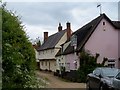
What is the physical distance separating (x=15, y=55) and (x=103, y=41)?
28.7 meters

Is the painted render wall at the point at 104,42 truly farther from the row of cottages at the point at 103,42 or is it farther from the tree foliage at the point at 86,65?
the tree foliage at the point at 86,65

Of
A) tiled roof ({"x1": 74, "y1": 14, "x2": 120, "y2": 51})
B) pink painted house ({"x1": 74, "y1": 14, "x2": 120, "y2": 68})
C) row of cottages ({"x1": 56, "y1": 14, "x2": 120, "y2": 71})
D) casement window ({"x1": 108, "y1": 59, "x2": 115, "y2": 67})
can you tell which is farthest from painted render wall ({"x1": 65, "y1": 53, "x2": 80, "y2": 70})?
casement window ({"x1": 108, "y1": 59, "x2": 115, "y2": 67})

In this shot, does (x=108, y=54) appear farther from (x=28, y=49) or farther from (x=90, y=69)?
(x=28, y=49)

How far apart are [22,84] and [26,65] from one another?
142 cm

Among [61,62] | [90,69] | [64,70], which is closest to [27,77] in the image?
[90,69]

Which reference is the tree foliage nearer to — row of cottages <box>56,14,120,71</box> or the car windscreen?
row of cottages <box>56,14,120,71</box>

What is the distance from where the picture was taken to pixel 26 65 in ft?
49.0

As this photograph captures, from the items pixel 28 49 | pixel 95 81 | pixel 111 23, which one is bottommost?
pixel 95 81

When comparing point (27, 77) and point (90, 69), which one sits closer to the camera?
point (27, 77)

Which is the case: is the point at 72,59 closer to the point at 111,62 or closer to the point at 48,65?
the point at 111,62

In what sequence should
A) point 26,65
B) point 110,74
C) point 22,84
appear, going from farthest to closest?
point 110,74 < point 26,65 < point 22,84

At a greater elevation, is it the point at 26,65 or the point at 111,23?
the point at 111,23

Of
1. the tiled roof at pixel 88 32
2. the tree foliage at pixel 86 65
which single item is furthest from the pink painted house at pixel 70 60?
the tree foliage at pixel 86 65

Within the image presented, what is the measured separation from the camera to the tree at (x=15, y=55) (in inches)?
486
